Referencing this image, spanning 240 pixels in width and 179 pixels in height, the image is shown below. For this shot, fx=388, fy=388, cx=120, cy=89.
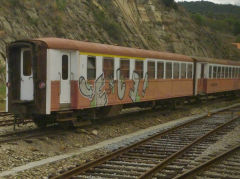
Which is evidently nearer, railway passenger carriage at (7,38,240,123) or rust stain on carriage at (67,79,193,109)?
railway passenger carriage at (7,38,240,123)

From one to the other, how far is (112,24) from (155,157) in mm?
33418

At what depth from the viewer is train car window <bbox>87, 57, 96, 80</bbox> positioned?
44.3 feet

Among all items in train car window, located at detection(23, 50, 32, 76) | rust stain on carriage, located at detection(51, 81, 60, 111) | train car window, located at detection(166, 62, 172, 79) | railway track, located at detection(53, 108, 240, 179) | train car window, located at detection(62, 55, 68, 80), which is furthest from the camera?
train car window, located at detection(166, 62, 172, 79)

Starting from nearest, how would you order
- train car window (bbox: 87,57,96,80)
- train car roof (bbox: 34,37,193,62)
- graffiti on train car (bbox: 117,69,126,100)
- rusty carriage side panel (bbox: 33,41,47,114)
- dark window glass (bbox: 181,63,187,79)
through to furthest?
rusty carriage side panel (bbox: 33,41,47,114), train car roof (bbox: 34,37,193,62), train car window (bbox: 87,57,96,80), graffiti on train car (bbox: 117,69,126,100), dark window glass (bbox: 181,63,187,79)

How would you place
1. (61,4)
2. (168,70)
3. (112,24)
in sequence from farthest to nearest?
(112,24), (61,4), (168,70)

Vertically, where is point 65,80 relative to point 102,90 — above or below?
above

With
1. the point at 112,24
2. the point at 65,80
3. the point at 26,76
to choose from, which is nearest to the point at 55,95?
the point at 65,80

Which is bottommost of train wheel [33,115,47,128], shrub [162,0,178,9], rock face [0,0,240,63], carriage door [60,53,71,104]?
train wheel [33,115,47,128]

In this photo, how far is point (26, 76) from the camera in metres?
12.5

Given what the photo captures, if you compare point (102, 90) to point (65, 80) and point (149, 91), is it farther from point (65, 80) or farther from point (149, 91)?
point (149, 91)

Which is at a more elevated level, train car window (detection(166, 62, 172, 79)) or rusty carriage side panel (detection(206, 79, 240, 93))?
train car window (detection(166, 62, 172, 79))

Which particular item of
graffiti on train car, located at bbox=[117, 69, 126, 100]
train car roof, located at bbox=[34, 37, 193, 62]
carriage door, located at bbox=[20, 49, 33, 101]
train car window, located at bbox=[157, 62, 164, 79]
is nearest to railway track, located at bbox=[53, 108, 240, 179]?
graffiti on train car, located at bbox=[117, 69, 126, 100]

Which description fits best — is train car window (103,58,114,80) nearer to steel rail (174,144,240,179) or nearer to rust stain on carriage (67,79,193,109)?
rust stain on carriage (67,79,193,109)

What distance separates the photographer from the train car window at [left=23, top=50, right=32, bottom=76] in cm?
1241
